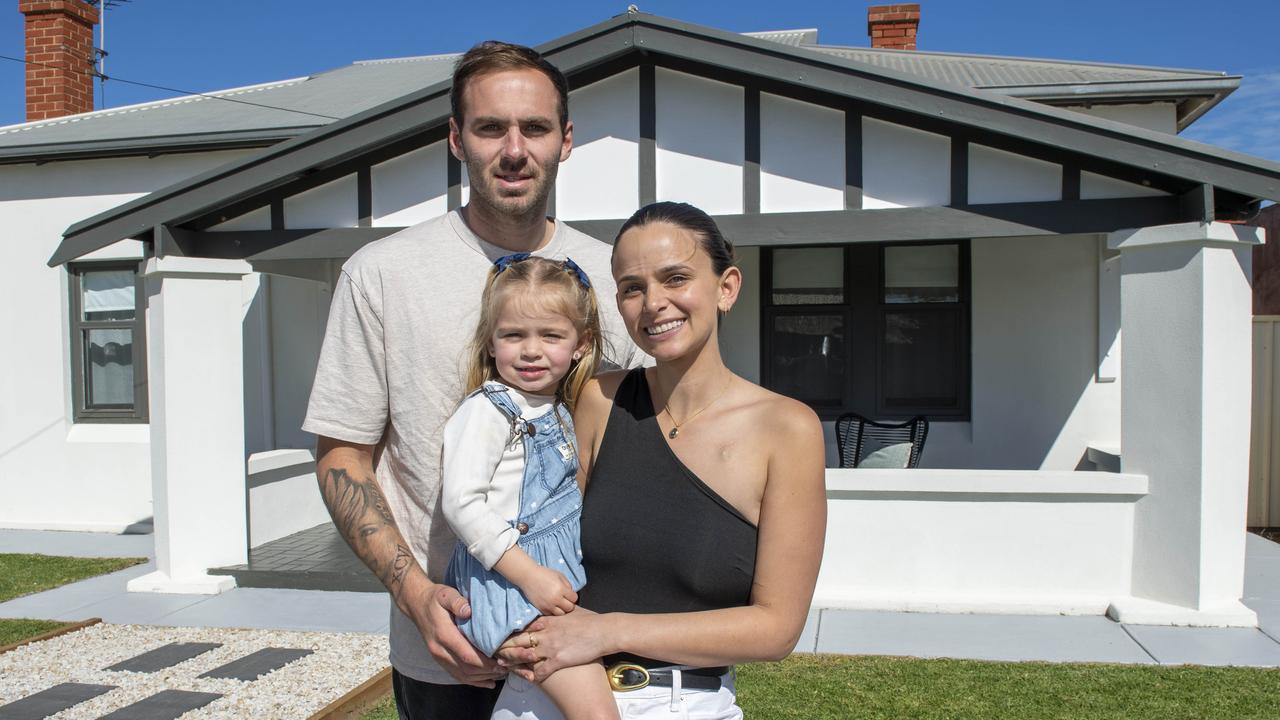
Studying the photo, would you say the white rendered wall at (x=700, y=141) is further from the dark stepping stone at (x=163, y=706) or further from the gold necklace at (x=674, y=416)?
the gold necklace at (x=674, y=416)

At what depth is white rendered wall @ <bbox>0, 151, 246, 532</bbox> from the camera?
385 inches

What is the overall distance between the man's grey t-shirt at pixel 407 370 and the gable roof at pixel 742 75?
4761 millimetres

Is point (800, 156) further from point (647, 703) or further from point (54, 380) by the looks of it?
point (54, 380)

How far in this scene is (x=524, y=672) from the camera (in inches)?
71.2

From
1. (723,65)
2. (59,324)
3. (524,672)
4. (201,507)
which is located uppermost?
(723,65)

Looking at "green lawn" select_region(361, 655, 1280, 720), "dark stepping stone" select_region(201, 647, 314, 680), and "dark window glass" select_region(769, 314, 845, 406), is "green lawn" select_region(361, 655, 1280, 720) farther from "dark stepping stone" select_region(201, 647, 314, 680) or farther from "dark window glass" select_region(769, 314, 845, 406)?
"dark window glass" select_region(769, 314, 845, 406)

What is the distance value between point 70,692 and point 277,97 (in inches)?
323

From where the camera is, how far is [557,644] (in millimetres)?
1783

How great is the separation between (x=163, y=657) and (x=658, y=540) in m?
4.95

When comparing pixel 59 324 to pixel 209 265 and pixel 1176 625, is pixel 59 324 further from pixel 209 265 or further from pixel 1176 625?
pixel 1176 625

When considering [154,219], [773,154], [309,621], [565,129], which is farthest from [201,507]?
[565,129]

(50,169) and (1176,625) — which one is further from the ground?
(50,169)

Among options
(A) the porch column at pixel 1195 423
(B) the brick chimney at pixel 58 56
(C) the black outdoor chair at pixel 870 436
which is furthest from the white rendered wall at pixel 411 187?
(B) the brick chimney at pixel 58 56

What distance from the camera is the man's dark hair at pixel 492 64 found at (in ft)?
6.57
